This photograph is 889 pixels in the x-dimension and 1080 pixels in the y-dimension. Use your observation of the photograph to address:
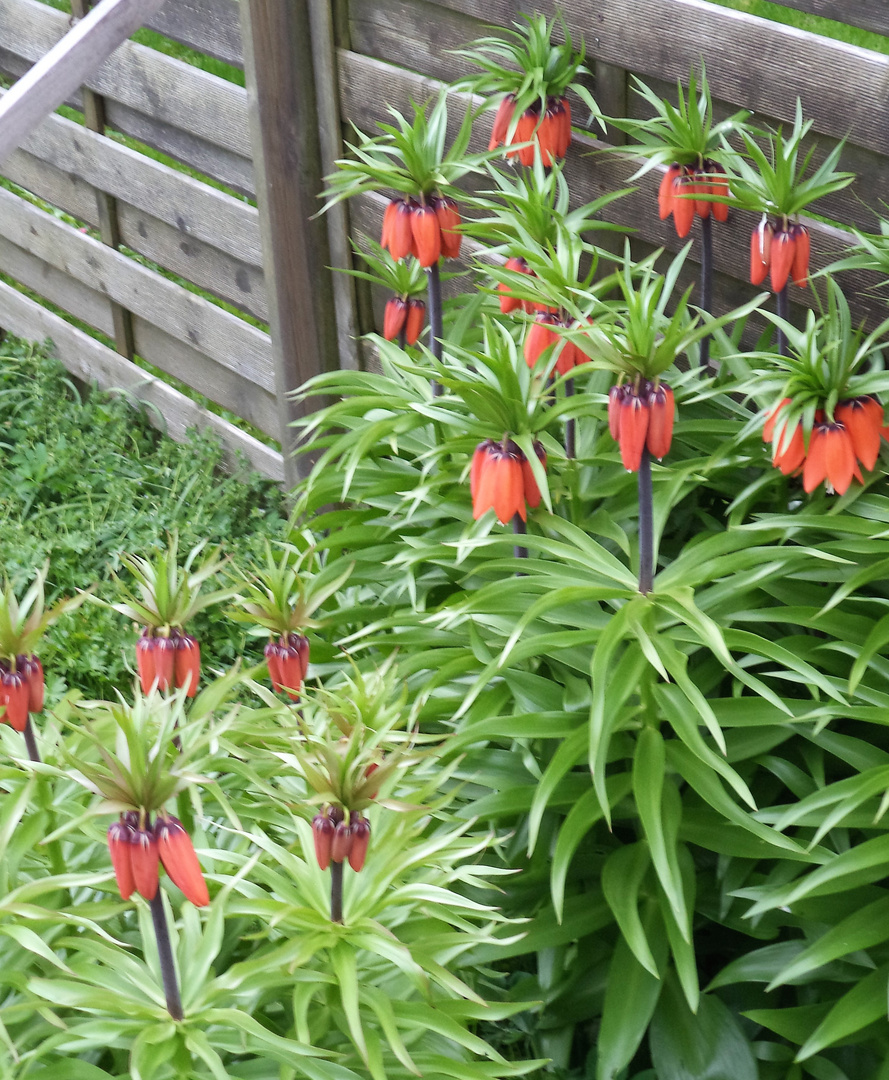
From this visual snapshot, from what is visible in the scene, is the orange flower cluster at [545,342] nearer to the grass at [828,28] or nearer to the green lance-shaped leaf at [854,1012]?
the green lance-shaped leaf at [854,1012]

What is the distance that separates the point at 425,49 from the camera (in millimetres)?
2729

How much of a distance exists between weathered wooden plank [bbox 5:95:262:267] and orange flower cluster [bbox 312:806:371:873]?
2.48 meters

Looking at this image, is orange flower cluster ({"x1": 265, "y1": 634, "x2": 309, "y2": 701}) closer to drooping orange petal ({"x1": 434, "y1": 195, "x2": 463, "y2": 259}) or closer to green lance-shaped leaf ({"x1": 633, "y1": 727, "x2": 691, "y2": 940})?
green lance-shaped leaf ({"x1": 633, "y1": 727, "x2": 691, "y2": 940})

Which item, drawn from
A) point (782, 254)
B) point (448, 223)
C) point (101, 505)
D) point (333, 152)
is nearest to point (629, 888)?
point (782, 254)

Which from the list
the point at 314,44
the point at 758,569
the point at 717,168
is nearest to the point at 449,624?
the point at 758,569

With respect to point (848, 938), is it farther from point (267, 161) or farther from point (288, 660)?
point (267, 161)

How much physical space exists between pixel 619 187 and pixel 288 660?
4.05 feet

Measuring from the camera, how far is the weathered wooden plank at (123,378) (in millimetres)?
3674

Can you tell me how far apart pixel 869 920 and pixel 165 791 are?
925 millimetres

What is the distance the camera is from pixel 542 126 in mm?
2254

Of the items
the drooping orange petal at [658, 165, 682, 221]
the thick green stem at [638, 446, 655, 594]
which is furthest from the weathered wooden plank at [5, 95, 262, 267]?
the thick green stem at [638, 446, 655, 594]

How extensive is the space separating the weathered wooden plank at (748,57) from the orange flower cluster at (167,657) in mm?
1327

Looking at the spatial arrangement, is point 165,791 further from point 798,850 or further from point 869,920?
point 869,920

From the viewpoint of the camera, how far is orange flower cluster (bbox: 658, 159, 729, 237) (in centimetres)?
199
